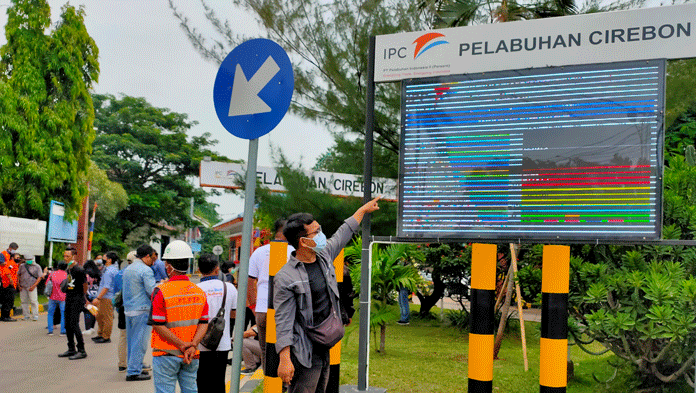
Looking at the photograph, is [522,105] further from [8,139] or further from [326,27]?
[8,139]

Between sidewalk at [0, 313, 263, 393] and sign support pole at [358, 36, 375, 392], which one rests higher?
sign support pole at [358, 36, 375, 392]

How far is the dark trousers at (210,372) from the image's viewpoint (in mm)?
5801

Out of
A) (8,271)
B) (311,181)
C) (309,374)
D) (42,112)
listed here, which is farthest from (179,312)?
(42,112)

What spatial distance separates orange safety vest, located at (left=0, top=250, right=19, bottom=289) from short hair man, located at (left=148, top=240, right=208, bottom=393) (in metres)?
14.5

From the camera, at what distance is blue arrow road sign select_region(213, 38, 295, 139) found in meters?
4.33

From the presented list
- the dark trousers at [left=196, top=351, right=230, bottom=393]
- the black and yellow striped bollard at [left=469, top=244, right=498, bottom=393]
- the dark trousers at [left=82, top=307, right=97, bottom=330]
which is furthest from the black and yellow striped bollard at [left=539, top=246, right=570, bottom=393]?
the dark trousers at [left=82, top=307, right=97, bottom=330]

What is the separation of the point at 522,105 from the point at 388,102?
19.9ft

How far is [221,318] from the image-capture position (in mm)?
5805

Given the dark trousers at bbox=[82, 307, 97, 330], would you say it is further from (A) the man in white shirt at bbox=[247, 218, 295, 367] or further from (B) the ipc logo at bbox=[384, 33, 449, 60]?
(B) the ipc logo at bbox=[384, 33, 449, 60]

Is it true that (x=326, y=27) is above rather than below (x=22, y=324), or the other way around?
above

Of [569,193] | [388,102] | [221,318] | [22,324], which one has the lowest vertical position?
[22,324]

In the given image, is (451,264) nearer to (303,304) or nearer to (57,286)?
(57,286)

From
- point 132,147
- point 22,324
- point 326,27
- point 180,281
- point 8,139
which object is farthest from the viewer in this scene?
point 132,147

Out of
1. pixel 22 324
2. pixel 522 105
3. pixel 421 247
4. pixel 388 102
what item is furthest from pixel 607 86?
pixel 22 324
